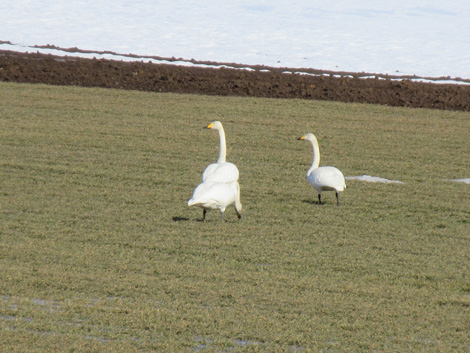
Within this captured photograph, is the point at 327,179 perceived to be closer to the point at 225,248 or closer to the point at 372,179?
the point at 372,179

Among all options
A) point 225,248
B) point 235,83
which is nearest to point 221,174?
point 225,248

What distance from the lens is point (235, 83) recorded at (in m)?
29.2

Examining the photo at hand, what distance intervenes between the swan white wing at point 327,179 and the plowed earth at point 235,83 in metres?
16.6

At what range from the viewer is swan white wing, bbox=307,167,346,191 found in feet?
36.7

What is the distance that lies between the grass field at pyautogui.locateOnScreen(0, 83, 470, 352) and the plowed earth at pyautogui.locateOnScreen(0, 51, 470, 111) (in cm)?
962

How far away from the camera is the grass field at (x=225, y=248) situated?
5.79 meters

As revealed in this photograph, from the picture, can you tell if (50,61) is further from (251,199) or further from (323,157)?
(251,199)

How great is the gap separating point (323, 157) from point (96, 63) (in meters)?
18.7

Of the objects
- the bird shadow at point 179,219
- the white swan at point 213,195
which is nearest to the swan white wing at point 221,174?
the white swan at point 213,195

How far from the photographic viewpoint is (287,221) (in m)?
10.2

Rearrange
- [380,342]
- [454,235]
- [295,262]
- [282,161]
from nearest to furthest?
[380,342] → [295,262] → [454,235] → [282,161]

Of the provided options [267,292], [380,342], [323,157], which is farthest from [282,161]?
[380,342]

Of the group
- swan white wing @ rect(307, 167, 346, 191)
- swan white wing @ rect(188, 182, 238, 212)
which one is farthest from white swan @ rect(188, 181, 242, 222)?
swan white wing @ rect(307, 167, 346, 191)

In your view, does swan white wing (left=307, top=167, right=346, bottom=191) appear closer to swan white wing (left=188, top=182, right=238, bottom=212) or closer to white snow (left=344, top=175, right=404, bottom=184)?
swan white wing (left=188, top=182, right=238, bottom=212)
